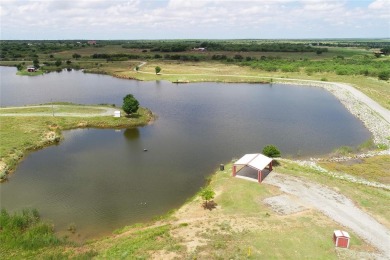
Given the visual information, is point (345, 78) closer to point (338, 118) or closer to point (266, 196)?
point (338, 118)

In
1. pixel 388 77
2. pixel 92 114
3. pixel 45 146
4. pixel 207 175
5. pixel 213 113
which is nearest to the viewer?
pixel 207 175

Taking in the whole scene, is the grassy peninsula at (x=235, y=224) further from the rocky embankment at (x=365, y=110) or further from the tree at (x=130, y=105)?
the tree at (x=130, y=105)

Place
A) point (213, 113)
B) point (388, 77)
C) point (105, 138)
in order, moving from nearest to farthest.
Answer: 1. point (105, 138)
2. point (213, 113)
3. point (388, 77)

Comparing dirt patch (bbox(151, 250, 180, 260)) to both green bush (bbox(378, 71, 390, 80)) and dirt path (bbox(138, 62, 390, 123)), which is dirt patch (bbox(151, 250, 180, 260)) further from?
green bush (bbox(378, 71, 390, 80))

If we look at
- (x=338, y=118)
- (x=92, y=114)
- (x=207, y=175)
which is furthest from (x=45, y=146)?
(x=338, y=118)

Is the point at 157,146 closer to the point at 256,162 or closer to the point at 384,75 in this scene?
the point at 256,162

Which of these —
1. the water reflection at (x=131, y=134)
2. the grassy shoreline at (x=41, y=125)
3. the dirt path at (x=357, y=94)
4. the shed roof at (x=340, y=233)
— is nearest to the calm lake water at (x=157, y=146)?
the water reflection at (x=131, y=134)

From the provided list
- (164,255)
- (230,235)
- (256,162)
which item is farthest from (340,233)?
(164,255)
